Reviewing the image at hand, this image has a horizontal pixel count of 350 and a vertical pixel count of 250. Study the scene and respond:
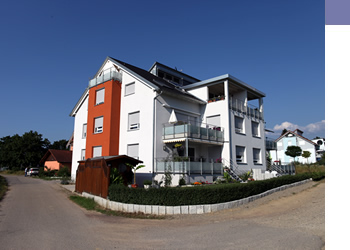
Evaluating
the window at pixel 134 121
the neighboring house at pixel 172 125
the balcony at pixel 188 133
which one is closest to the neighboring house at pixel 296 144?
the neighboring house at pixel 172 125

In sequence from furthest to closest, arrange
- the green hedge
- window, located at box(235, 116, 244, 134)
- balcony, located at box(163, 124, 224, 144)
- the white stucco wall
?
the white stucco wall
window, located at box(235, 116, 244, 134)
balcony, located at box(163, 124, 224, 144)
the green hedge

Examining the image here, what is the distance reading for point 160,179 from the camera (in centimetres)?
1772

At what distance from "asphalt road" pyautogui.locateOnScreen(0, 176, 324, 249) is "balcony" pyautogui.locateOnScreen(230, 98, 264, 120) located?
468 inches

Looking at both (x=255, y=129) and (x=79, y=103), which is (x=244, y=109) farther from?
(x=79, y=103)

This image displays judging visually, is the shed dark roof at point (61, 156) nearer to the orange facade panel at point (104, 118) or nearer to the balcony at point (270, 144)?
the orange facade panel at point (104, 118)

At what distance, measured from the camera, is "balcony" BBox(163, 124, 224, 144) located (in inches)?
715

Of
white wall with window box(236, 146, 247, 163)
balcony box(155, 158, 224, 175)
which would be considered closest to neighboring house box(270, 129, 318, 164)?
white wall with window box(236, 146, 247, 163)

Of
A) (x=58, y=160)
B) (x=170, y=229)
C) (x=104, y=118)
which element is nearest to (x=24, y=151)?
(x=58, y=160)

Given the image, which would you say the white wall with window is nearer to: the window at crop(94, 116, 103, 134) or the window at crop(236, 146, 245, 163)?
the window at crop(236, 146, 245, 163)

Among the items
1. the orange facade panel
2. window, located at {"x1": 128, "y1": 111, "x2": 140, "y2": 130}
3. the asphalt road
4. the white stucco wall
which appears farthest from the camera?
the white stucco wall

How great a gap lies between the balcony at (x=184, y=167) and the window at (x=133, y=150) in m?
2.30
